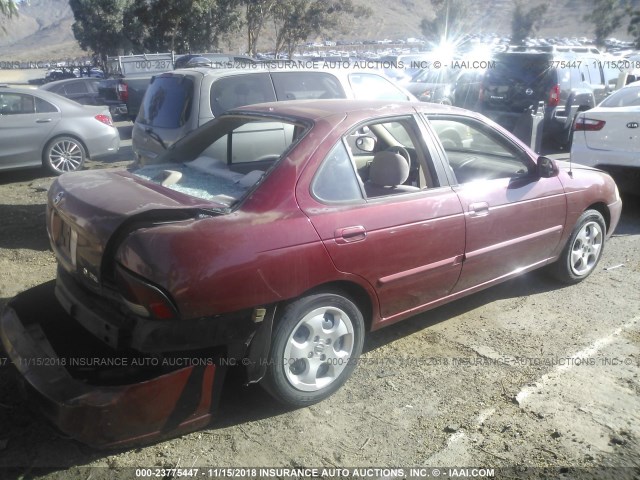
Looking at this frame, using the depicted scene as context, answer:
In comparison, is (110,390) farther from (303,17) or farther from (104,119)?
(303,17)

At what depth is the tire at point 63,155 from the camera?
949cm

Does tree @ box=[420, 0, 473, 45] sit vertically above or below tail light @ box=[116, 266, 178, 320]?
above

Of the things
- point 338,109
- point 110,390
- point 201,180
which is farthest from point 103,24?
point 110,390

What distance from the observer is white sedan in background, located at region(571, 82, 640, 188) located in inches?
270

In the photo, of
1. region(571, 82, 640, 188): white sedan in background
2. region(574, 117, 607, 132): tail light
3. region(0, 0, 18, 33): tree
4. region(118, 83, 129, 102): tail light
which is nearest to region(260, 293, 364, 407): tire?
region(571, 82, 640, 188): white sedan in background

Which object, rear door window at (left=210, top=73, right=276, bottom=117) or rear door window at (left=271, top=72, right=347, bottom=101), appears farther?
rear door window at (left=271, top=72, right=347, bottom=101)

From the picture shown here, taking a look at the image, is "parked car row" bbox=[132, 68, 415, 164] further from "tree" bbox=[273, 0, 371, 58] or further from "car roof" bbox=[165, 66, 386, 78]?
"tree" bbox=[273, 0, 371, 58]

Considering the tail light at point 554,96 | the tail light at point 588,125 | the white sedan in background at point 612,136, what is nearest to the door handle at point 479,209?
the white sedan in background at point 612,136

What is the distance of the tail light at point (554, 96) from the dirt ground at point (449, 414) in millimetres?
7518

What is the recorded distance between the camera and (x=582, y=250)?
4.94 metres

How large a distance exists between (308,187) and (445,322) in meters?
1.79

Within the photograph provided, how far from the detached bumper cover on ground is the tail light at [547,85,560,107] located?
403 inches

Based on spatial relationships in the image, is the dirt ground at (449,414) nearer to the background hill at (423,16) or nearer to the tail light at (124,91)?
the tail light at (124,91)

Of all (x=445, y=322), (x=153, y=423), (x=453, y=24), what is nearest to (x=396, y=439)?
(x=153, y=423)
